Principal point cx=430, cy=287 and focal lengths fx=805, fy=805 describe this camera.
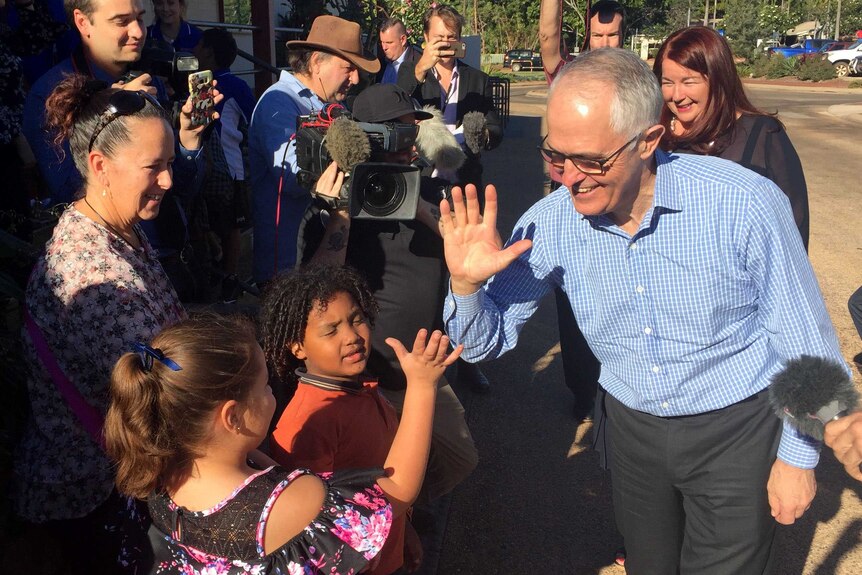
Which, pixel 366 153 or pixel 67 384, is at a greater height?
pixel 366 153

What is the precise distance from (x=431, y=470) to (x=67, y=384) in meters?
1.47

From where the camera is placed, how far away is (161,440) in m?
1.78

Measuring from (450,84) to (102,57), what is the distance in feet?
7.70

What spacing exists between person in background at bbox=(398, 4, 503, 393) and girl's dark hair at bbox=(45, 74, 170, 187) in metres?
2.49

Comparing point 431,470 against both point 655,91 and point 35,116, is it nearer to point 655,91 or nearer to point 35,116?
point 655,91

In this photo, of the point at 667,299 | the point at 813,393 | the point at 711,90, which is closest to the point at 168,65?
the point at 711,90

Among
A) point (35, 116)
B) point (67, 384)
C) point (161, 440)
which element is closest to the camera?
point (161, 440)

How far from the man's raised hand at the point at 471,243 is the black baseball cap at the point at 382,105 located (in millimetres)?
1074

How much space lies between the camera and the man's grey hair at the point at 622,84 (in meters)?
2.09

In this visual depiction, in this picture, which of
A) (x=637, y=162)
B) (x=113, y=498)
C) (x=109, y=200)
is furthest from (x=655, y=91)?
(x=113, y=498)

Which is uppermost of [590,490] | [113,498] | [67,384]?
[67,384]

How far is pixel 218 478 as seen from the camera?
6.03 ft

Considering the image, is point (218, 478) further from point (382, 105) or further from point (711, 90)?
point (711, 90)

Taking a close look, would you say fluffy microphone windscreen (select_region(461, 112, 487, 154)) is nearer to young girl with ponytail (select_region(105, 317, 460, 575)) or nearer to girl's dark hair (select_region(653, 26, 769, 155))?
girl's dark hair (select_region(653, 26, 769, 155))
